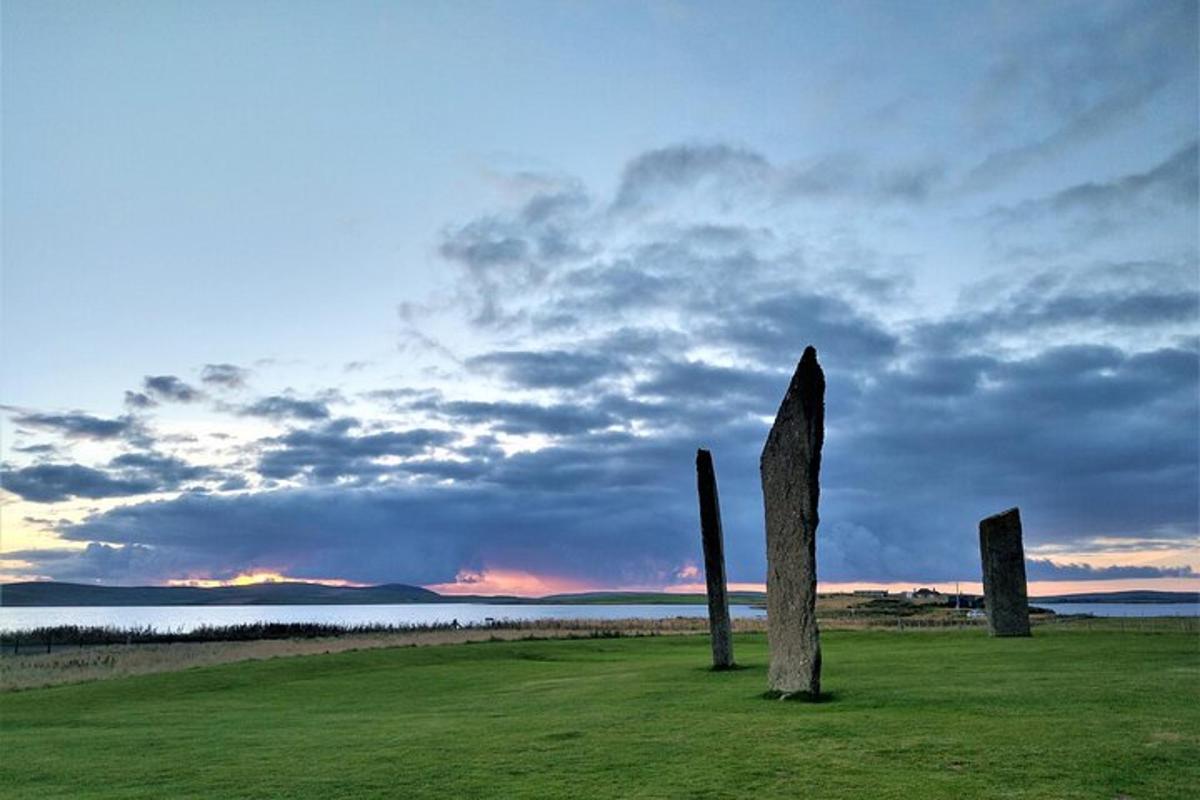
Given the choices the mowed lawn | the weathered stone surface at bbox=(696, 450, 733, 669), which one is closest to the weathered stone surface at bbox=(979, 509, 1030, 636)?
the mowed lawn

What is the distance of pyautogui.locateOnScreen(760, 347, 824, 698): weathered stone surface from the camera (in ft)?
53.7

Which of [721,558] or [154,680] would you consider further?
[154,680]

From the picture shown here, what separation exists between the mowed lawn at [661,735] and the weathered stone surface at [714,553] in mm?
1159

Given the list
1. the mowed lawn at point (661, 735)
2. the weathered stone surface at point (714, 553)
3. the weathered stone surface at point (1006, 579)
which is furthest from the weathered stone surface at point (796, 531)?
the weathered stone surface at point (1006, 579)

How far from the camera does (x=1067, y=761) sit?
413 inches

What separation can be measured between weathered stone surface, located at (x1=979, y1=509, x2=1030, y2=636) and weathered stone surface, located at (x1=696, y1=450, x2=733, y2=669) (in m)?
13.0

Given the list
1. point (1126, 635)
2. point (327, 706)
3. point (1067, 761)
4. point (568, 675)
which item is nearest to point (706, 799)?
point (1067, 761)

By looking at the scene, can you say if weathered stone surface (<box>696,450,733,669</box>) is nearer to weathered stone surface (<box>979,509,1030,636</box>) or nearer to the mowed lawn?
the mowed lawn

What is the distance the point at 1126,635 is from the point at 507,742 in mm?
25420

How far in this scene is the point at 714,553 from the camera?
24.8 metres

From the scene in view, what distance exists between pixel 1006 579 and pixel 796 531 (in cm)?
1981

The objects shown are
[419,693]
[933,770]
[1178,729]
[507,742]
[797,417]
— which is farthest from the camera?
[419,693]

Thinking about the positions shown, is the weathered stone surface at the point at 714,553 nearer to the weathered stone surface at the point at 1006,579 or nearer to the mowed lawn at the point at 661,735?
the mowed lawn at the point at 661,735

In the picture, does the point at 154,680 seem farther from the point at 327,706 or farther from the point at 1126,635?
the point at 1126,635
